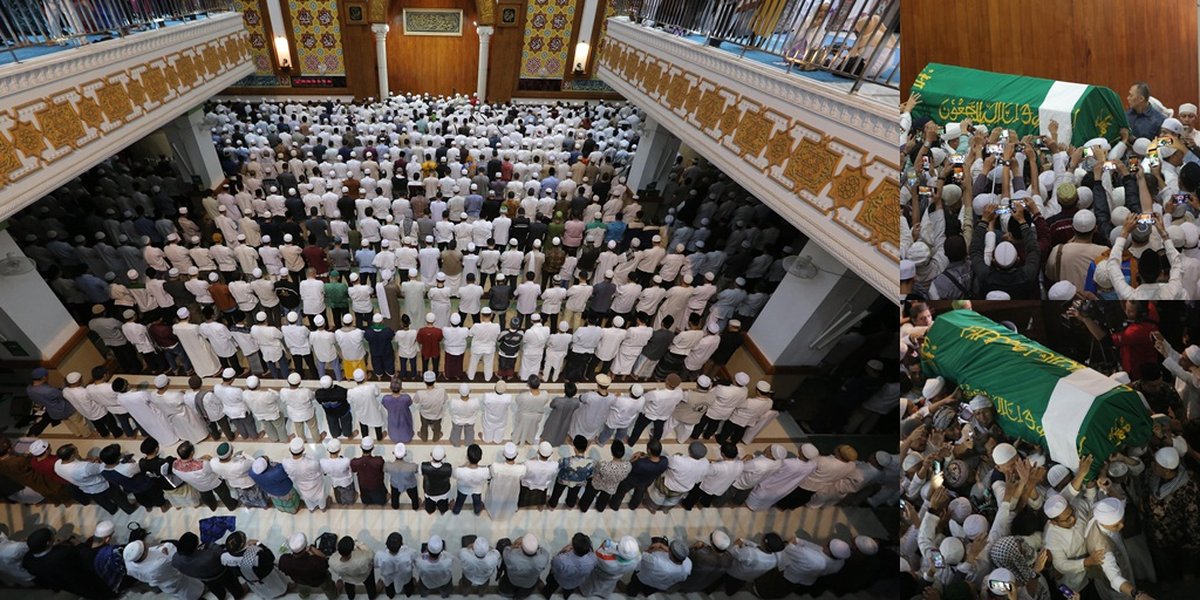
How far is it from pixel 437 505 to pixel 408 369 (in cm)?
212

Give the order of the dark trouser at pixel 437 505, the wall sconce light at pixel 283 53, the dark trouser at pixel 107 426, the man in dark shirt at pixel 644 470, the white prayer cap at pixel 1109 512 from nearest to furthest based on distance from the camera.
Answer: the white prayer cap at pixel 1109 512 → the man in dark shirt at pixel 644 470 → the dark trouser at pixel 437 505 → the dark trouser at pixel 107 426 → the wall sconce light at pixel 283 53

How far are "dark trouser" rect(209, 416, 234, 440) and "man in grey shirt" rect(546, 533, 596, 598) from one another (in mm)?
3789

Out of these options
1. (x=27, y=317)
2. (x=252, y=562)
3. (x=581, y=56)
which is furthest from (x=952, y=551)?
(x=581, y=56)

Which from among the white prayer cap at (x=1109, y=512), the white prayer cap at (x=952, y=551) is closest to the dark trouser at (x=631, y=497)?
the white prayer cap at (x=952, y=551)

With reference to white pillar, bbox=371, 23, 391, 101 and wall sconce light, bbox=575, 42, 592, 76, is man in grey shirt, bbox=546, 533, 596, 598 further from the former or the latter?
wall sconce light, bbox=575, 42, 592, 76

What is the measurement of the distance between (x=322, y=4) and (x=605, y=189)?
39.6ft

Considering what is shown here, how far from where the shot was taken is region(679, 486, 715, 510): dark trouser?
18.7ft

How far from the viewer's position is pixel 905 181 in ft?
15.3

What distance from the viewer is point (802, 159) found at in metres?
5.28

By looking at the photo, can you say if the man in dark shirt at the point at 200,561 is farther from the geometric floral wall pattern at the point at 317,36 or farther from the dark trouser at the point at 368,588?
the geometric floral wall pattern at the point at 317,36

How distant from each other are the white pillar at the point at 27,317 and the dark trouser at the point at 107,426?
48.5 inches

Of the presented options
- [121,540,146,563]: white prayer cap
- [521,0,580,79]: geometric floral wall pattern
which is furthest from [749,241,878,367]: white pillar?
[521,0,580,79]: geometric floral wall pattern

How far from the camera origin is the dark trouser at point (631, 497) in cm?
543

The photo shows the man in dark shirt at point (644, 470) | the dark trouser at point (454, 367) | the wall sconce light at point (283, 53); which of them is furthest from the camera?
the wall sconce light at point (283, 53)
